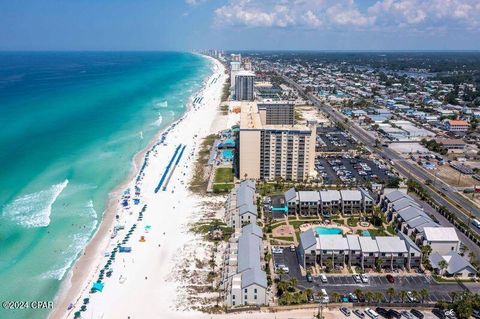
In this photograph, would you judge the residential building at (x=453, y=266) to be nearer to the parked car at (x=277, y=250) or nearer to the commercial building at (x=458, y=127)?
the parked car at (x=277, y=250)

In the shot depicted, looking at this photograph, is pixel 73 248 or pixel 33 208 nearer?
pixel 73 248

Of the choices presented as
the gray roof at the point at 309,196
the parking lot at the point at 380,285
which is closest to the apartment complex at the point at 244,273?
the parking lot at the point at 380,285

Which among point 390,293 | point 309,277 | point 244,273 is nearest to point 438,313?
point 390,293

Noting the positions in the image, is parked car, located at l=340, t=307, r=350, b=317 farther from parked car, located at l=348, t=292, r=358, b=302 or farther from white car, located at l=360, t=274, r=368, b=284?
white car, located at l=360, t=274, r=368, b=284

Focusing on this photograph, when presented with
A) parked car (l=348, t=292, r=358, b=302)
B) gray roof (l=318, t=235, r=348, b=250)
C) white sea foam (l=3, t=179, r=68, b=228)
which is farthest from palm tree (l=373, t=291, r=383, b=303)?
white sea foam (l=3, t=179, r=68, b=228)

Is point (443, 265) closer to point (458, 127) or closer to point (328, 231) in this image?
point (328, 231)

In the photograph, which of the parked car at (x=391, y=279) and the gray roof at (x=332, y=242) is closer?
the parked car at (x=391, y=279)

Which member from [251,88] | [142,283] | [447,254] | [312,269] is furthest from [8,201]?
[251,88]
